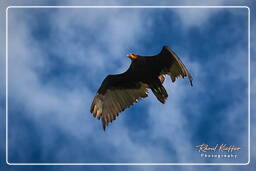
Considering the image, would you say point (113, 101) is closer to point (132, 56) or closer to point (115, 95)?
point (115, 95)

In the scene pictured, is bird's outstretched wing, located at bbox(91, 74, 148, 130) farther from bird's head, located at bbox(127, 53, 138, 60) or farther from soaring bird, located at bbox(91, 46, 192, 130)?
bird's head, located at bbox(127, 53, 138, 60)

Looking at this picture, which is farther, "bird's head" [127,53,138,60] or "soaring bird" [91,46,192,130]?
"soaring bird" [91,46,192,130]

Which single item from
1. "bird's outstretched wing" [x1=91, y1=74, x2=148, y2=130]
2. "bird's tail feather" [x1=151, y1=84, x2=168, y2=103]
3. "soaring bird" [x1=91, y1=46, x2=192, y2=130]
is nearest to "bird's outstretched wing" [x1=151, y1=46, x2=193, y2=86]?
"soaring bird" [x1=91, y1=46, x2=192, y2=130]

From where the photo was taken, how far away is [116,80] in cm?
997

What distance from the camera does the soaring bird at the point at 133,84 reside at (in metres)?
9.56

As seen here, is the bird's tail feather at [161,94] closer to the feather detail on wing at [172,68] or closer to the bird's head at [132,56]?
the feather detail on wing at [172,68]

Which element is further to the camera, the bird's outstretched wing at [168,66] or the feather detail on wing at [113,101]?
the feather detail on wing at [113,101]

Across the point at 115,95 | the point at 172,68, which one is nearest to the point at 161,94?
the point at 172,68

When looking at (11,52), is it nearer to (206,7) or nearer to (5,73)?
(5,73)

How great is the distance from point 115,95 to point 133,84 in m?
0.31

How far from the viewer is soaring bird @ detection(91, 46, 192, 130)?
376 inches

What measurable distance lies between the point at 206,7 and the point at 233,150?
6.49ft

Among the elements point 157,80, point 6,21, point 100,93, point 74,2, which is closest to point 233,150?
point 157,80

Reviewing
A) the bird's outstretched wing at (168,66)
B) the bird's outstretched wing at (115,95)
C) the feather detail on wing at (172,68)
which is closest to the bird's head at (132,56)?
the bird's outstretched wing at (168,66)
